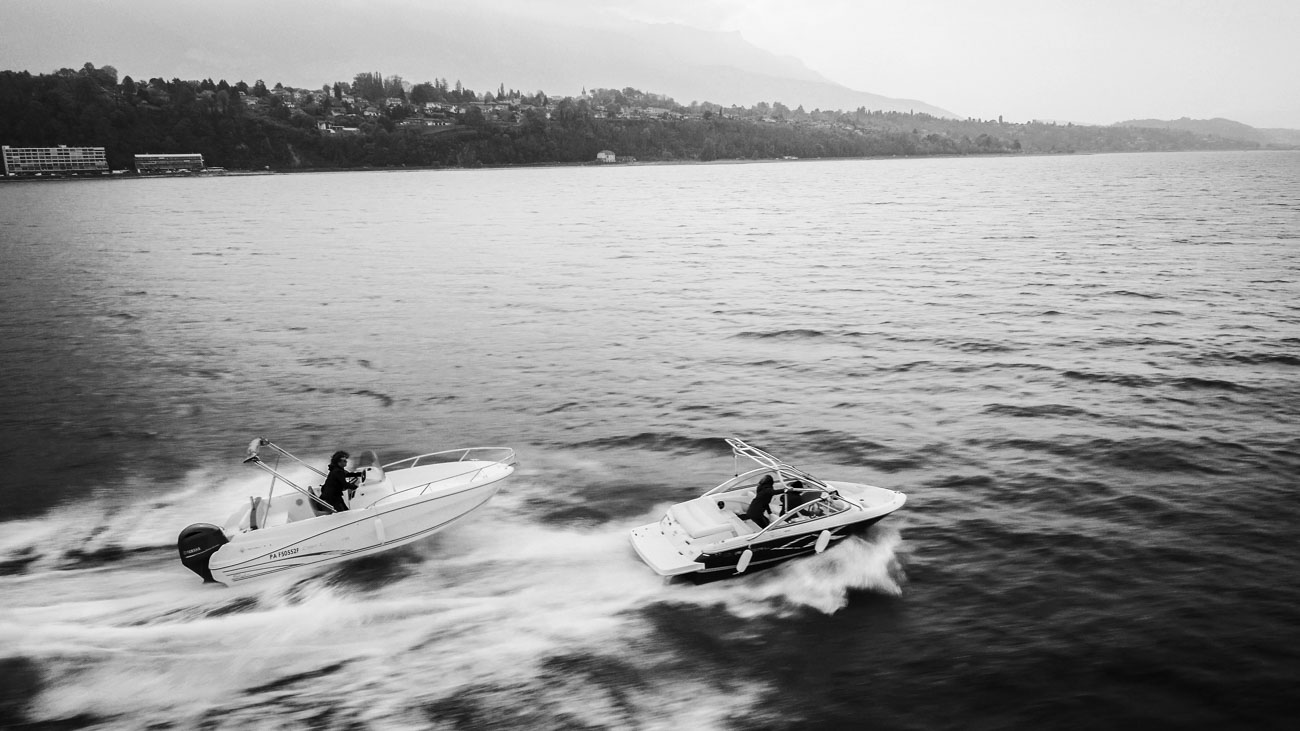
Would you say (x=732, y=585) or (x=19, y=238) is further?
(x=19, y=238)

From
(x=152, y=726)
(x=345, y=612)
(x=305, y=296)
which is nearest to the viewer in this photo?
(x=152, y=726)

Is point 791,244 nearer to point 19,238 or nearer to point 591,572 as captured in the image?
point 591,572

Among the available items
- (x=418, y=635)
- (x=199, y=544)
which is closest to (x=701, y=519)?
(x=418, y=635)

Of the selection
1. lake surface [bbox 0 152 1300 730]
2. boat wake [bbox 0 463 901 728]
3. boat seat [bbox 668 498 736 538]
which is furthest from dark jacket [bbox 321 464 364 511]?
Result: boat seat [bbox 668 498 736 538]

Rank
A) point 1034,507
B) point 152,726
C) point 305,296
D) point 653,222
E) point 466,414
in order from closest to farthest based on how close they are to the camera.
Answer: point 152,726
point 1034,507
point 466,414
point 305,296
point 653,222

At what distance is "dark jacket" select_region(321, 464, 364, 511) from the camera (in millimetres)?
18797

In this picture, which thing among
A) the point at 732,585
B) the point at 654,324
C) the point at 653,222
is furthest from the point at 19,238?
the point at 732,585

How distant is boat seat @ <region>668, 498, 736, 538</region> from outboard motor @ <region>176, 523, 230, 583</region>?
10.2 m

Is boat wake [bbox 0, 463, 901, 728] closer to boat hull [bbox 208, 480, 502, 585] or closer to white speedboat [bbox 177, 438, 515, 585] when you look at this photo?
boat hull [bbox 208, 480, 502, 585]

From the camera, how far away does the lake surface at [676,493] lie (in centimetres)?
1476

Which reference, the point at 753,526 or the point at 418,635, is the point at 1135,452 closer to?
the point at 753,526

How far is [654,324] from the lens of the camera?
4541cm

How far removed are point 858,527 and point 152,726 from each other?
1483cm

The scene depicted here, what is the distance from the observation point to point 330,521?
18.5 m
